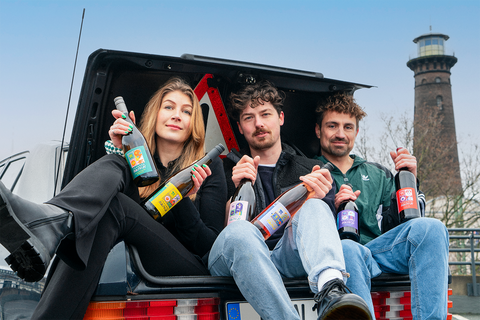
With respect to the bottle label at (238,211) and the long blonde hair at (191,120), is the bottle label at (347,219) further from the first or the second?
the long blonde hair at (191,120)

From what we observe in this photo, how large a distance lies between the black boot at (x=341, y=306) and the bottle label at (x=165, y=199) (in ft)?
3.32

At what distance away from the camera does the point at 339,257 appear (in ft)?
6.80

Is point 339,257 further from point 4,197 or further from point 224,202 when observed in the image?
point 4,197

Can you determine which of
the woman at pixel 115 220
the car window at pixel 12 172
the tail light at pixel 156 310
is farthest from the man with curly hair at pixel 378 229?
the car window at pixel 12 172

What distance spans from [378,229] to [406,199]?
15.8 inches

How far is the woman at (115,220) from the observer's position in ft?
5.32

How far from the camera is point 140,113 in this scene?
132 inches

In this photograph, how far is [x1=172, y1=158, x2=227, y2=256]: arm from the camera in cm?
262

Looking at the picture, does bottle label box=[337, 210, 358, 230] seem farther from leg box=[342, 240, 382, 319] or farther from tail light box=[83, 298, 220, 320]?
tail light box=[83, 298, 220, 320]

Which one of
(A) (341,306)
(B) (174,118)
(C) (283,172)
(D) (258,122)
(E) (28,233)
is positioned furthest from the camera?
(D) (258,122)

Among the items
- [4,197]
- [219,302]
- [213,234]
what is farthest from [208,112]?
[4,197]

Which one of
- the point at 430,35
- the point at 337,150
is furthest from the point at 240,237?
the point at 430,35

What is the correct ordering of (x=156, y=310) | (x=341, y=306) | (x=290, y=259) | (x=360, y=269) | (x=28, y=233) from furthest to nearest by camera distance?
(x=290, y=259) → (x=360, y=269) → (x=156, y=310) → (x=341, y=306) → (x=28, y=233)

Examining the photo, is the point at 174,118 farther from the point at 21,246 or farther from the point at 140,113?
the point at 21,246
